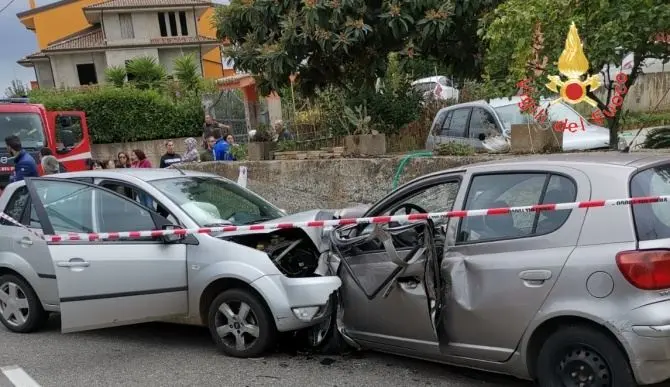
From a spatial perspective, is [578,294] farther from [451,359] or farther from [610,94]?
[610,94]

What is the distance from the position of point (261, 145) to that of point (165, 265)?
5693 millimetres

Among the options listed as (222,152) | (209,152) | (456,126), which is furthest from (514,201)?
(209,152)

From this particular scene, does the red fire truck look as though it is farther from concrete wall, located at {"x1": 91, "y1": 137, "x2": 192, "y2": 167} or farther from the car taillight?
the car taillight

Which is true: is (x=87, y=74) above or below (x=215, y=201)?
above

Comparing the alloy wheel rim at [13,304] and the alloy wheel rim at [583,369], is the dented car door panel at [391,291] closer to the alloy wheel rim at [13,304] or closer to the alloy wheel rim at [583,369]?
the alloy wheel rim at [583,369]

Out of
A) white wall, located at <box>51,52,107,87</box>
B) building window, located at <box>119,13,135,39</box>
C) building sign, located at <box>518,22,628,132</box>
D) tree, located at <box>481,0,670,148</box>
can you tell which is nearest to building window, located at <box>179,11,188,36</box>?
building window, located at <box>119,13,135,39</box>

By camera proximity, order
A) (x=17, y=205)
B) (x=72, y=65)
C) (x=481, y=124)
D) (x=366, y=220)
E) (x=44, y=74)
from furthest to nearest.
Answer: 1. (x=44, y=74)
2. (x=72, y=65)
3. (x=481, y=124)
4. (x=17, y=205)
5. (x=366, y=220)

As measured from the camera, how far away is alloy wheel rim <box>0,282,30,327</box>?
5.88m

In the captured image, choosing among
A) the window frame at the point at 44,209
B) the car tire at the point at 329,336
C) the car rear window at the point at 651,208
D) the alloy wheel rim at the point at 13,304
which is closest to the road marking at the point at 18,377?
the alloy wheel rim at the point at 13,304

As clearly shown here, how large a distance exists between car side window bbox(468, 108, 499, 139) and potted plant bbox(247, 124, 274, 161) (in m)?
3.50

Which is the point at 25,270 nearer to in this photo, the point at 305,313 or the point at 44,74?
the point at 305,313

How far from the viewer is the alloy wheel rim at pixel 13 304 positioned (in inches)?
231

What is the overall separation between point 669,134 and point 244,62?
20.1 feet

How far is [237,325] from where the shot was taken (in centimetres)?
493
